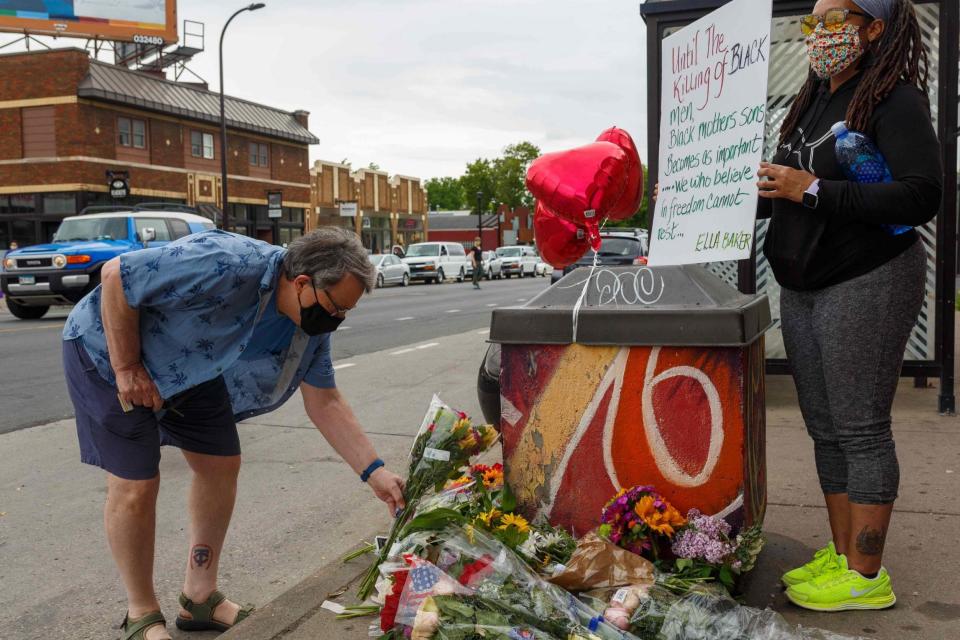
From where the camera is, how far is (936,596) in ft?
9.88

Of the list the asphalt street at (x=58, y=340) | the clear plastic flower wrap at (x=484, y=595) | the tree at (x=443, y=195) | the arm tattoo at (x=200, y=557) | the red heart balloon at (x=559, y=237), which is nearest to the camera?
the clear plastic flower wrap at (x=484, y=595)

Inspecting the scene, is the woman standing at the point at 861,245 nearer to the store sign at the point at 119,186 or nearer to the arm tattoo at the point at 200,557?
the arm tattoo at the point at 200,557

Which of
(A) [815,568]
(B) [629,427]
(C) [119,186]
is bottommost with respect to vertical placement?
(A) [815,568]

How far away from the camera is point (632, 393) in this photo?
293cm

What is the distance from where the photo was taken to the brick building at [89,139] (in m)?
32.8

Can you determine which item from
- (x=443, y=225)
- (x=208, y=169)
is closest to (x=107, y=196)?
(x=208, y=169)

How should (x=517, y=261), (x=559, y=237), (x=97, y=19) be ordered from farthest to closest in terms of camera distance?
(x=517, y=261) < (x=97, y=19) < (x=559, y=237)

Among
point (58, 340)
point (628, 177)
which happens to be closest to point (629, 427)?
point (628, 177)

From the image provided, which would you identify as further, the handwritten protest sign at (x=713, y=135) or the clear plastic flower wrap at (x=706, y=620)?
the handwritten protest sign at (x=713, y=135)

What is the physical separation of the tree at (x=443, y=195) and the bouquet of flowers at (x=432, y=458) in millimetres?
128986

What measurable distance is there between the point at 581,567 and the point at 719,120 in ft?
5.18

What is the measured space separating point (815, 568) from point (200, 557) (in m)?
2.08

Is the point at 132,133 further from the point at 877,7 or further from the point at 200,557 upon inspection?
the point at 877,7

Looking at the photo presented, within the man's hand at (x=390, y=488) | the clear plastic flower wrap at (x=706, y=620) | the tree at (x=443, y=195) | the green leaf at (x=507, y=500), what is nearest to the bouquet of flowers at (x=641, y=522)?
the clear plastic flower wrap at (x=706, y=620)
